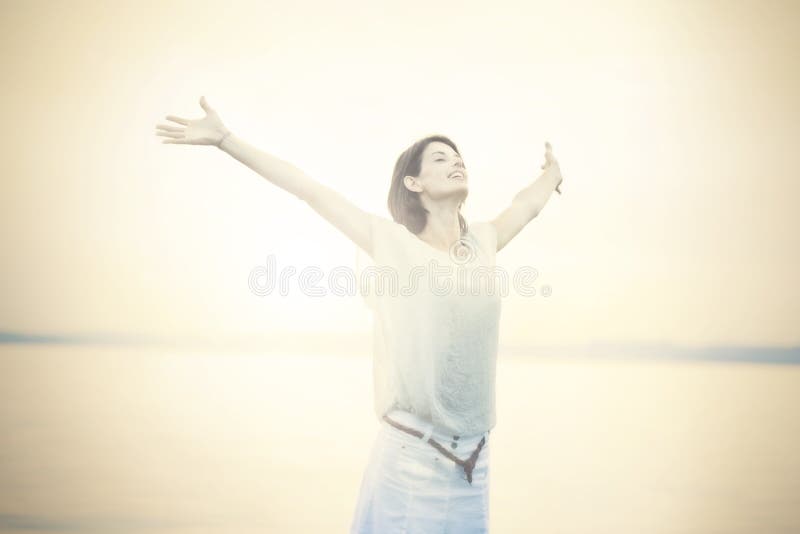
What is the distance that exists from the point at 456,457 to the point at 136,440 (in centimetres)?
188

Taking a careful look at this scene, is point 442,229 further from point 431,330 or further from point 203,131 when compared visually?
point 203,131

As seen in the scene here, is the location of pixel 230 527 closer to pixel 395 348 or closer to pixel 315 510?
pixel 315 510

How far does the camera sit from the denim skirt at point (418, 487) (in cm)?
88

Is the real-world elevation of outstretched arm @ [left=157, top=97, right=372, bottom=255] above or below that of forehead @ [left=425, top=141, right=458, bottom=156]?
below

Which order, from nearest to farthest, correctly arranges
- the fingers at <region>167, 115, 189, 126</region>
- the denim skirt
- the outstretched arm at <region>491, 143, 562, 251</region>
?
the denim skirt
the fingers at <region>167, 115, 189, 126</region>
the outstretched arm at <region>491, 143, 562, 251</region>

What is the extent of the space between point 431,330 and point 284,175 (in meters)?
0.32

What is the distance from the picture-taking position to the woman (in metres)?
0.89

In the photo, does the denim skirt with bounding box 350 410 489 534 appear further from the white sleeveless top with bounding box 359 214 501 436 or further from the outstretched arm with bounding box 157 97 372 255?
the outstretched arm with bounding box 157 97 372 255

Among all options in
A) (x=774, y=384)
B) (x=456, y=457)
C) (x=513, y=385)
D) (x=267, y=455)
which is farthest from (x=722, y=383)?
(x=456, y=457)


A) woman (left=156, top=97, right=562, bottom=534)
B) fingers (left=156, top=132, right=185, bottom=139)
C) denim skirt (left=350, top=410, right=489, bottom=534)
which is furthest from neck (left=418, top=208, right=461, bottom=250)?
fingers (left=156, top=132, right=185, bottom=139)

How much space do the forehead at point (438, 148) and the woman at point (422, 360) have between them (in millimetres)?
39

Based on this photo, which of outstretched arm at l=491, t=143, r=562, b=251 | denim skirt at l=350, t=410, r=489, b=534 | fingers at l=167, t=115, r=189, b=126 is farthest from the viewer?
outstretched arm at l=491, t=143, r=562, b=251

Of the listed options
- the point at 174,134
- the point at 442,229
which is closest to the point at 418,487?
the point at 442,229

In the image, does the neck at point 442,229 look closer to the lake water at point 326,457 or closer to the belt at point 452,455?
the belt at point 452,455
